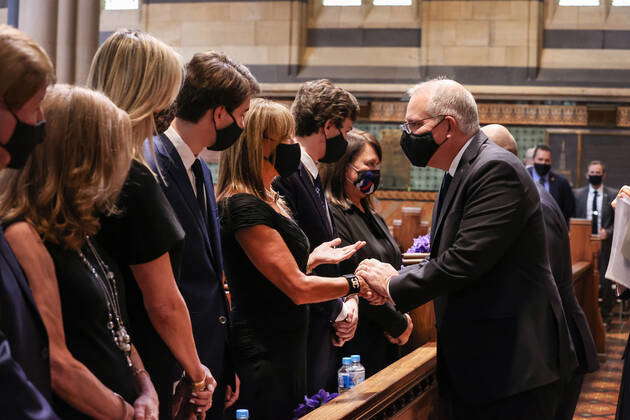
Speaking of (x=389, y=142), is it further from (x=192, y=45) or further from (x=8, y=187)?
(x=8, y=187)

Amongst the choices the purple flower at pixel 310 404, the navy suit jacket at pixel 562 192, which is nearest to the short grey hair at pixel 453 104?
the purple flower at pixel 310 404

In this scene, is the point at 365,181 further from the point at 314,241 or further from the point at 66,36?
the point at 66,36

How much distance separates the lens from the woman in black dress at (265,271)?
3211 mm

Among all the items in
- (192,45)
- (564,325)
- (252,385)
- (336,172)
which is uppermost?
(192,45)

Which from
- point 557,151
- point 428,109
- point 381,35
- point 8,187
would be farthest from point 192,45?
point 8,187

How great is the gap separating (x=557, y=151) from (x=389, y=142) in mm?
2376

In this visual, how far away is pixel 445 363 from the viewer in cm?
324

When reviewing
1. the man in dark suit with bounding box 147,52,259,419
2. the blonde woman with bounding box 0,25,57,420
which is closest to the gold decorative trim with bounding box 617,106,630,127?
the man in dark suit with bounding box 147,52,259,419

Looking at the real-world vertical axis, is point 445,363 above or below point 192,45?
below

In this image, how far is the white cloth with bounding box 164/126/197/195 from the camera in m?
2.89

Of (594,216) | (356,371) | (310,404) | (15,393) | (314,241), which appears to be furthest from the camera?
(594,216)

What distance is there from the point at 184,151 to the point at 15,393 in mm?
1264

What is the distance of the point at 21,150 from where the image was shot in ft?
6.18

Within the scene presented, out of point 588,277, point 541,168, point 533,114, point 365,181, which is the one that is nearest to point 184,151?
point 365,181
